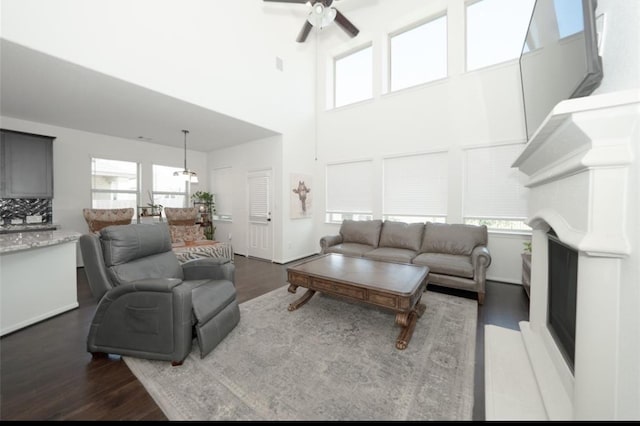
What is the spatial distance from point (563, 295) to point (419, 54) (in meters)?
4.86

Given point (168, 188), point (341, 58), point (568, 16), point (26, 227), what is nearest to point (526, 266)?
point (568, 16)

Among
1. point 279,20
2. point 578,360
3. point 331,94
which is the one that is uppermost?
point 279,20

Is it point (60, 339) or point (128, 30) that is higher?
point (128, 30)

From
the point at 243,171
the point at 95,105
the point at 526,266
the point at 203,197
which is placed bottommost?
the point at 526,266

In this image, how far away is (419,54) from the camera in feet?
15.4

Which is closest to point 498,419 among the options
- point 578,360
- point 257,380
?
point 578,360

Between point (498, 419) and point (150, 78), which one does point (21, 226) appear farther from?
point (498, 419)

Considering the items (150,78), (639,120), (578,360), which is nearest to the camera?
(639,120)

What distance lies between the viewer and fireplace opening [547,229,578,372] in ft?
4.84

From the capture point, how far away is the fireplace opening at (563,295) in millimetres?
1477

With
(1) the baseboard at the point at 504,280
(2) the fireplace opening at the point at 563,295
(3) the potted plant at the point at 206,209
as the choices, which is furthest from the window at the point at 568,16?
(3) the potted plant at the point at 206,209

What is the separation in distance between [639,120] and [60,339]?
163 inches

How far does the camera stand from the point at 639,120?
88 centimetres

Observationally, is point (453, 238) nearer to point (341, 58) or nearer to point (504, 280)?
point (504, 280)
